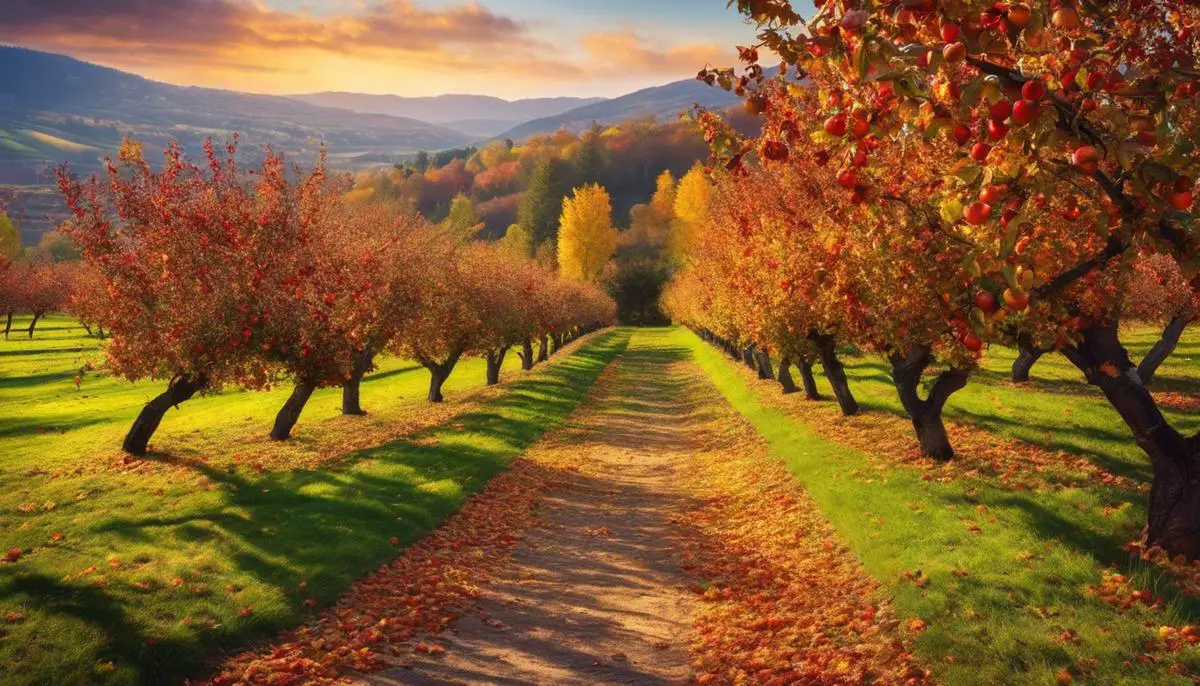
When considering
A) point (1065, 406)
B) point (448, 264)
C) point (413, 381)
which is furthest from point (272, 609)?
point (413, 381)

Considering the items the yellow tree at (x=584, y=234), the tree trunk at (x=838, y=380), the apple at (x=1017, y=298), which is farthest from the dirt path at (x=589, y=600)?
the yellow tree at (x=584, y=234)

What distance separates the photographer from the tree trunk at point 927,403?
63.6ft

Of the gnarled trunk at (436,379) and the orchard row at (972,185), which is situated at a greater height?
the orchard row at (972,185)

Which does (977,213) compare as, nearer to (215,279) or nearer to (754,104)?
(754,104)

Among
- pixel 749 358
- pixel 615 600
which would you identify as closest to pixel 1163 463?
pixel 615 600

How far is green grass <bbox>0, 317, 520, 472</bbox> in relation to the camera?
25.5 meters

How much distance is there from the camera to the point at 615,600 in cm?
1307

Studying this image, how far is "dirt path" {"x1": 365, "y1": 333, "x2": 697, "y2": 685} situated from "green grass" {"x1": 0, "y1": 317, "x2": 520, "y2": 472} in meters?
12.5

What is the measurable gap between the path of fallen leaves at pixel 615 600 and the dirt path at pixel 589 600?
0.13 feet

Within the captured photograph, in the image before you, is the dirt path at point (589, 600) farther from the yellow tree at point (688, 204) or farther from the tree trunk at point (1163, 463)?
the yellow tree at point (688, 204)

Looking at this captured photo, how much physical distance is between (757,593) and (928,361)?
9.88m

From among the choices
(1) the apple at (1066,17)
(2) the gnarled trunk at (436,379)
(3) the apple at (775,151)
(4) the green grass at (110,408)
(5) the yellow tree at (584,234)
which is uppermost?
(5) the yellow tree at (584,234)

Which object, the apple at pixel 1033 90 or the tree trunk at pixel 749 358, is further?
the tree trunk at pixel 749 358

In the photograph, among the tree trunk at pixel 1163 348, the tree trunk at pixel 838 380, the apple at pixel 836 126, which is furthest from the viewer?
the tree trunk at pixel 1163 348
